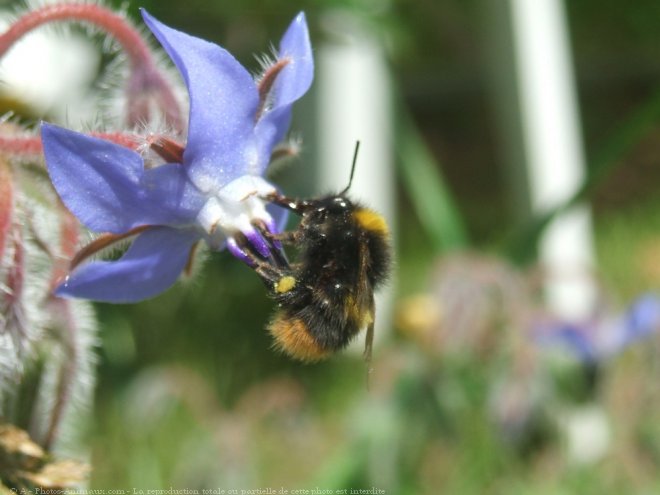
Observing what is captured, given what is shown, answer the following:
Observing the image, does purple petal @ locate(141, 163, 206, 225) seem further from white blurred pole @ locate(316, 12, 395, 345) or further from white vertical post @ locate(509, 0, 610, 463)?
white blurred pole @ locate(316, 12, 395, 345)

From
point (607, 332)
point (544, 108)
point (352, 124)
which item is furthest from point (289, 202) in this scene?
point (352, 124)

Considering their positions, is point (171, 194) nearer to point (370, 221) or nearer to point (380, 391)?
point (370, 221)

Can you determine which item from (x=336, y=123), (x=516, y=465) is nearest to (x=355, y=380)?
(x=336, y=123)

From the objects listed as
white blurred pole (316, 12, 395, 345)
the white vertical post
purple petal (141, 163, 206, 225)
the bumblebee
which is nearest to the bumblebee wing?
the bumblebee

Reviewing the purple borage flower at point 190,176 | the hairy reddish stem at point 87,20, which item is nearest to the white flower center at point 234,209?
the purple borage flower at point 190,176

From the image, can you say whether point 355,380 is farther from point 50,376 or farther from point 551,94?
point 50,376
